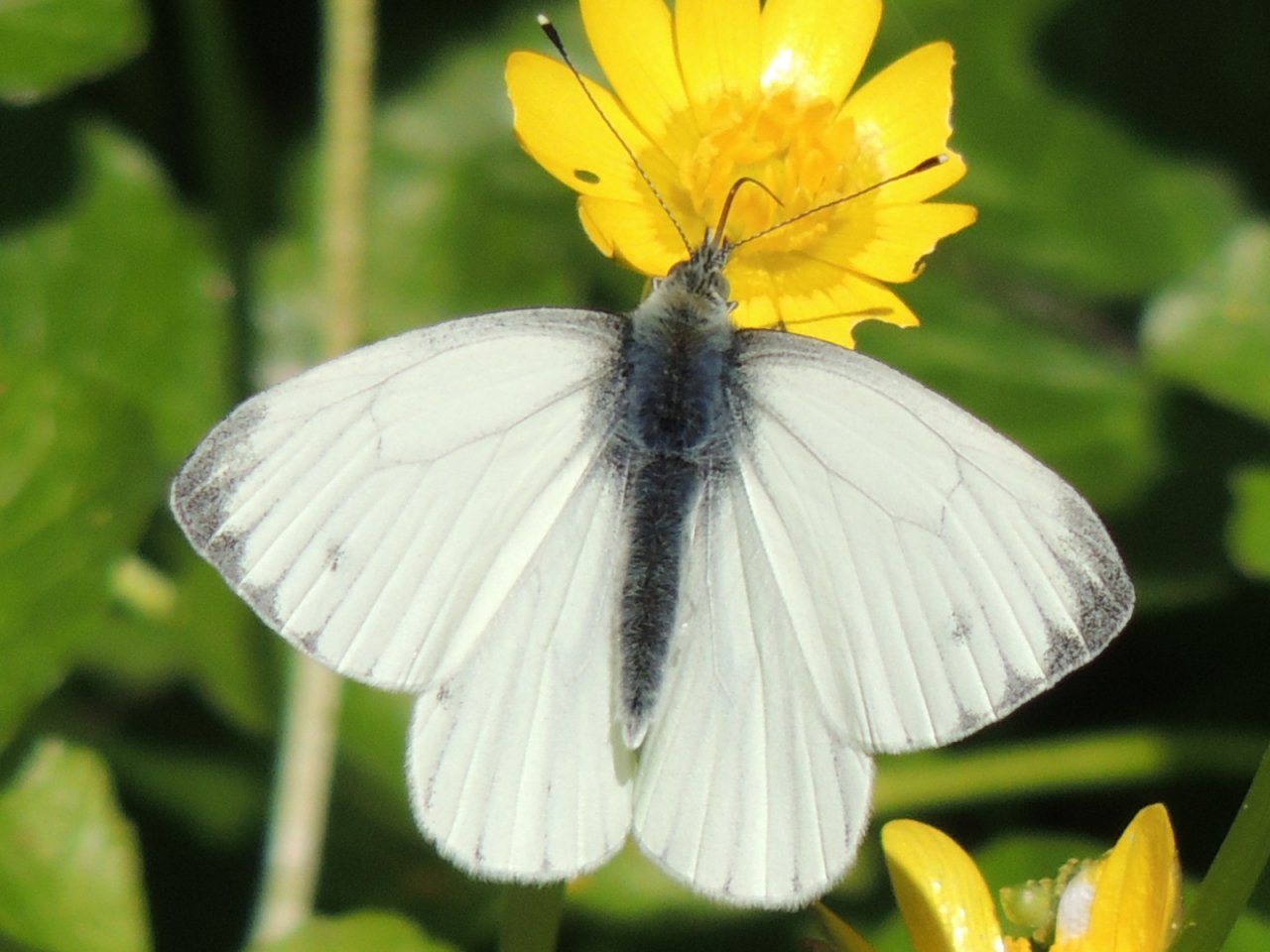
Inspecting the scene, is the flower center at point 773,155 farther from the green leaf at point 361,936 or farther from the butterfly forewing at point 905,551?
the green leaf at point 361,936

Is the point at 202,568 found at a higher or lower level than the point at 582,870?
lower

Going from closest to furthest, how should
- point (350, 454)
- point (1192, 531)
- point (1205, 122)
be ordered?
point (350, 454) → point (1192, 531) → point (1205, 122)

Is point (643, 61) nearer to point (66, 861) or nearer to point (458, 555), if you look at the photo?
point (458, 555)

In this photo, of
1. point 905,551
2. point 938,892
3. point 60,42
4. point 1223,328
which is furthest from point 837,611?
point 60,42

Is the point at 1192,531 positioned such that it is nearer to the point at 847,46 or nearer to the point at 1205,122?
the point at 1205,122

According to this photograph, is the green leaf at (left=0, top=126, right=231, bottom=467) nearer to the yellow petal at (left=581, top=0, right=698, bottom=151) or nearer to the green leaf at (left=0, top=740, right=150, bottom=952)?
the green leaf at (left=0, top=740, right=150, bottom=952)

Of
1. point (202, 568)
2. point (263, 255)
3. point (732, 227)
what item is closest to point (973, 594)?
point (732, 227)

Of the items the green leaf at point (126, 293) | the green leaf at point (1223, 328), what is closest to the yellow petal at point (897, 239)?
the green leaf at point (1223, 328)
